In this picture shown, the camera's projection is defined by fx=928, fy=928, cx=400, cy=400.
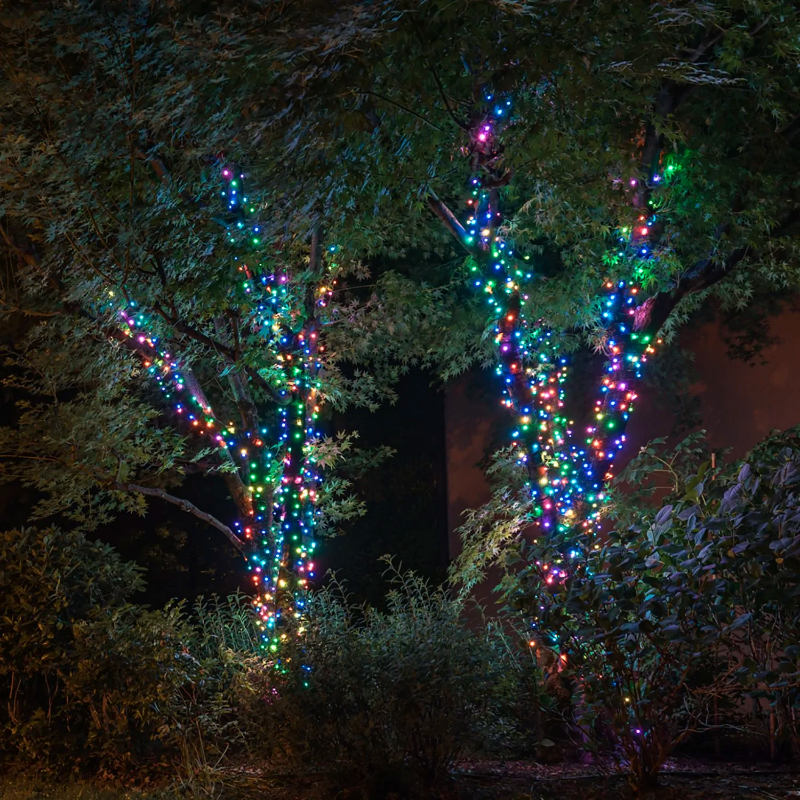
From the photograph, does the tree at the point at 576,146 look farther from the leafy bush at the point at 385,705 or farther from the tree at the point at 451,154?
the leafy bush at the point at 385,705

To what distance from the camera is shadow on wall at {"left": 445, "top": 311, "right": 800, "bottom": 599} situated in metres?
8.81

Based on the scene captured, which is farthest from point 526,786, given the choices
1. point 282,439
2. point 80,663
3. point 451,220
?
point 451,220

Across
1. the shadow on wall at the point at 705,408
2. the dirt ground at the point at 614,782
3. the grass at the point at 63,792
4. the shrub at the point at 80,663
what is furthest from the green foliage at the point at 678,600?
the shadow on wall at the point at 705,408

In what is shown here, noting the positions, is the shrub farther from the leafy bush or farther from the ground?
the leafy bush

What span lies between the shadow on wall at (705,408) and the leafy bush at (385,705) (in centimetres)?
451

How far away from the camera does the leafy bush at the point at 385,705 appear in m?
4.27

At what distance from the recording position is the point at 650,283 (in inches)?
248

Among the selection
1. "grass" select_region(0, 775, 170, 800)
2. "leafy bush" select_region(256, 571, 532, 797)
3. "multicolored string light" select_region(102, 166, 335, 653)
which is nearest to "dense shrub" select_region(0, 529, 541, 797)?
"leafy bush" select_region(256, 571, 532, 797)

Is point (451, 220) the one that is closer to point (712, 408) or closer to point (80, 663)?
point (80, 663)

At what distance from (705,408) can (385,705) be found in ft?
19.4

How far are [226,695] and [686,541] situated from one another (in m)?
3.18

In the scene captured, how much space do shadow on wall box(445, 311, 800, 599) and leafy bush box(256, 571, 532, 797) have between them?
4.51 metres

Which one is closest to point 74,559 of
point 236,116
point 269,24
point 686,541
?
point 236,116

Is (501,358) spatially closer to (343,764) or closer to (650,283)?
(650,283)
